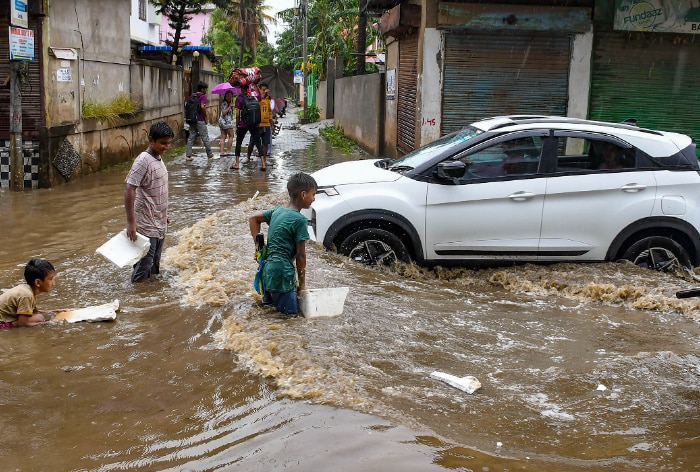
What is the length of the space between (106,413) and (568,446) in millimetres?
2641

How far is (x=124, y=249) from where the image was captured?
7.03m

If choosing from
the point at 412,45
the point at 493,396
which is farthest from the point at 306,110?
the point at 493,396

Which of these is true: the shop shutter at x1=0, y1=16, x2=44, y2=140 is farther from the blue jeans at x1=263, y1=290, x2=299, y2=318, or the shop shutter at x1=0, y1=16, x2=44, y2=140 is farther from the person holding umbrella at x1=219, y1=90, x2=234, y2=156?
the blue jeans at x1=263, y1=290, x2=299, y2=318

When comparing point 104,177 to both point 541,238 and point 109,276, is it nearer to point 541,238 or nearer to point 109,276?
point 109,276

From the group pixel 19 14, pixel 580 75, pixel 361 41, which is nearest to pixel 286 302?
pixel 19 14

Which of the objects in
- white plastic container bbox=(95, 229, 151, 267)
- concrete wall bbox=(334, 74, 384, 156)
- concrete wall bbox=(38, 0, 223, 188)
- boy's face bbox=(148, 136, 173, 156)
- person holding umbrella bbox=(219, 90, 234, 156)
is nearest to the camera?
white plastic container bbox=(95, 229, 151, 267)

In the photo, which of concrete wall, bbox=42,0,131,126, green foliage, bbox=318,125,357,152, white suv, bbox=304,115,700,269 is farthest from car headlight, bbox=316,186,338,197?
green foliage, bbox=318,125,357,152

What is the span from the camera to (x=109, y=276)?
7809 mm

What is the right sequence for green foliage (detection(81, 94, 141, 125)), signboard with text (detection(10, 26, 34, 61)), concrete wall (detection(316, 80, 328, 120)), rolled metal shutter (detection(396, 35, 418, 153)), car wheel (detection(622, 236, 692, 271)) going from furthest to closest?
concrete wall (detection(316, 80, 328, 120)) → green foliage (detection(81, 94, 141, 125)) → rolled metal shutter (detection(396, 35, 418, 153)) → signboard with text (detection(10, 26, 34, 61)) → car wheel (detection(622, 236, 692, 271))

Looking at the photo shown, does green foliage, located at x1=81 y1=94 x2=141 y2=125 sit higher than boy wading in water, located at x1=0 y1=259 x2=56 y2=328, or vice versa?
green foliage, located at x1=81 y1=94 x2=141 y2=125

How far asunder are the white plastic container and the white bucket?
1.95 metres

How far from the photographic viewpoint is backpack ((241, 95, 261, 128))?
15.8m

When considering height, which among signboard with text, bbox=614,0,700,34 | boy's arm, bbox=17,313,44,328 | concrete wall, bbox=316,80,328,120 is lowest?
boy's arm, bbox=17,313,44,328

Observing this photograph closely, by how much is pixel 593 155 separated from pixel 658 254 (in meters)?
1.23
